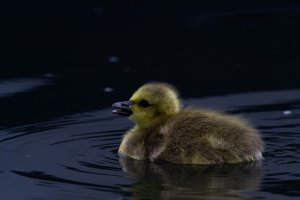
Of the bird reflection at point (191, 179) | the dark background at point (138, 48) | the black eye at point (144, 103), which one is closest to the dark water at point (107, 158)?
the bird reflection at point (191, 179)

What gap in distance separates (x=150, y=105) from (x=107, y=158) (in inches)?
19.9

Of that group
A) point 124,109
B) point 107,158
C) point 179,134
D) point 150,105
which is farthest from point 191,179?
point 124,109

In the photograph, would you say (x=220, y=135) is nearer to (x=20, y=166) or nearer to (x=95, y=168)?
(x=95, y=168)

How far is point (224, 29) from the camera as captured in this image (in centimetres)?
1237

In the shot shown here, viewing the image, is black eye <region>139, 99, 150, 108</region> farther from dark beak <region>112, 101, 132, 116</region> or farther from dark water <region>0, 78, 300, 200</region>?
dark water <region>0, 78, 300, 200</region>

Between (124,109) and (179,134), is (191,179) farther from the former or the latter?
(124,109)

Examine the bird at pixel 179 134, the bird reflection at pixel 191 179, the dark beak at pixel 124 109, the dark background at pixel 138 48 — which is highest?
the dark background at pixel 138 48

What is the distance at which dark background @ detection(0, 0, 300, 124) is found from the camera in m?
9.73

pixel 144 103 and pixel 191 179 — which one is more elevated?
pixel 144 103

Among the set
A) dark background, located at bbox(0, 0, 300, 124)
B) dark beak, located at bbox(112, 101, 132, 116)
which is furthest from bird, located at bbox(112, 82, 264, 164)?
dark background, located at bbox(0, 0, 300, 124)

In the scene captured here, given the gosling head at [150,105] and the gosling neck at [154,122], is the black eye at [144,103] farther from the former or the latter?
the gosling neck at [154,122]

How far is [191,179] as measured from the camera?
6.87 m

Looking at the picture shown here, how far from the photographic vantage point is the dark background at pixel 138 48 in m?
9.73

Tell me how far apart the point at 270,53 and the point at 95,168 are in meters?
4.55
